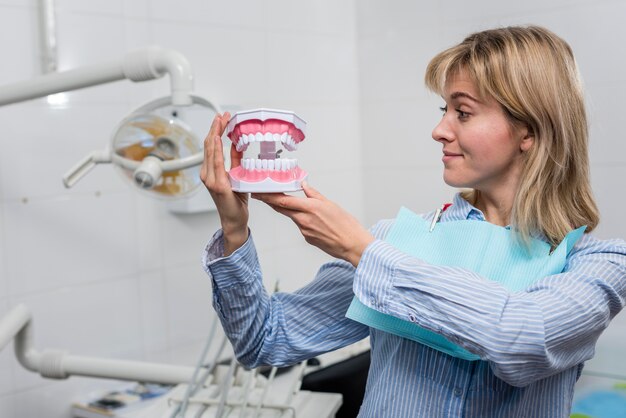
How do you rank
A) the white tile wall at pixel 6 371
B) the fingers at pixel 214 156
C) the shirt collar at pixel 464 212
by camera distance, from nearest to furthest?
1. the fingers at pixel 214 156
2. the shirt collar at pixel 464 212
3. the white tile wall at pixel 6 371

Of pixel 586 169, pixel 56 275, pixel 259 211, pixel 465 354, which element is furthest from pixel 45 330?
pixel 586 169

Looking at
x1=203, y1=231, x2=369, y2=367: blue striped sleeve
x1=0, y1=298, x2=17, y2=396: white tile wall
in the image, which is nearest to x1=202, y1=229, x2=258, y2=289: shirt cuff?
x1=203, y1=231, x2=369, y2=367: blue striped sleeve

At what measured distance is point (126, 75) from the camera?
1.43 metres

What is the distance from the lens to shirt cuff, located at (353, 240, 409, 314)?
3.44 feet

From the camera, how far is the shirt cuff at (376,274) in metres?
1.05

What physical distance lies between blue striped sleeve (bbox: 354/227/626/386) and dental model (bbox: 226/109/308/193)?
17 cm

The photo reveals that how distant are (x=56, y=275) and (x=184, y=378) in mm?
589

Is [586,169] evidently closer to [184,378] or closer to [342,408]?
[184,378]

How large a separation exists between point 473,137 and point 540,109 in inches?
4.4

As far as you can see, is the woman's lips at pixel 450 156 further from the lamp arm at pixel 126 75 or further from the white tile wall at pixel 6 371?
the white tile wall at pixel 6 371

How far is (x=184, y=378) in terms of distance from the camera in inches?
63.6

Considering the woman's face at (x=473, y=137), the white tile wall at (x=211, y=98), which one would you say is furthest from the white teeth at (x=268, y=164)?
A: the white tile wall at (x=211, y=98)

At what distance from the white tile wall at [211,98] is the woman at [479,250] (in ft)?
1.98

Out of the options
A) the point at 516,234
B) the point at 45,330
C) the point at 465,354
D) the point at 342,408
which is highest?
the point at 516,234
